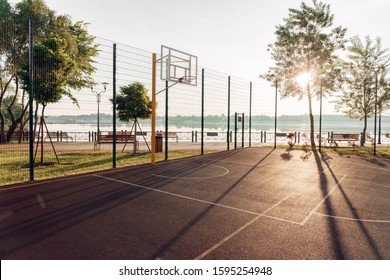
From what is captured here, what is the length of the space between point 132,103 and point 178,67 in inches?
148

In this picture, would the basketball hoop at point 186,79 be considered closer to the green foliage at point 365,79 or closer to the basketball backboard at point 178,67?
the basketball backboard at point 178,67

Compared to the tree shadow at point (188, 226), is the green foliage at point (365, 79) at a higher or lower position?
higher

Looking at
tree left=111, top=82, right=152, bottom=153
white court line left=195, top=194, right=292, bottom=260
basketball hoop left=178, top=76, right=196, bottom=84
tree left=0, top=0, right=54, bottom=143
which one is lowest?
white court line left=195, top=194, right=292, bottom=260

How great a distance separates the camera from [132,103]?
1534cm

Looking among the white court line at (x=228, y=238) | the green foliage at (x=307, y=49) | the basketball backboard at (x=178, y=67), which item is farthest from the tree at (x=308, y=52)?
the white court line at (x=228, y=238)

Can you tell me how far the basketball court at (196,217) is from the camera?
12.7 feet

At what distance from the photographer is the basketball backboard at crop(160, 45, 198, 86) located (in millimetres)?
12234

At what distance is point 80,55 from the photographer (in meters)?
23.0

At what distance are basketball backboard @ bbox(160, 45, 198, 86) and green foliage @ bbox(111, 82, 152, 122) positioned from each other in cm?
330

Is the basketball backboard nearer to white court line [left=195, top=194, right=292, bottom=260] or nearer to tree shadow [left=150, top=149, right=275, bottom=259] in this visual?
tree shadow [left=150, top=149, right=275, bottom=259]

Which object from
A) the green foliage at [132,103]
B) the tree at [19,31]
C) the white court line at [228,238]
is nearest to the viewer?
the white court line at [228,238]

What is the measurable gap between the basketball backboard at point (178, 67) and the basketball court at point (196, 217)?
5421 mm

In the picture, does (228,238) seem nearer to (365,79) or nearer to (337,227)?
(337,227)

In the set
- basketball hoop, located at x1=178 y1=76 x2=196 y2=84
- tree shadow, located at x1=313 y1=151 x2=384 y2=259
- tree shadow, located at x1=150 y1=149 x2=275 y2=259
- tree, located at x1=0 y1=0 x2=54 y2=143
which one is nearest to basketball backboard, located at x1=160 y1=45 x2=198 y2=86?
basketball hoop, located at x1=178 y1=76 x2=196 y2=84
